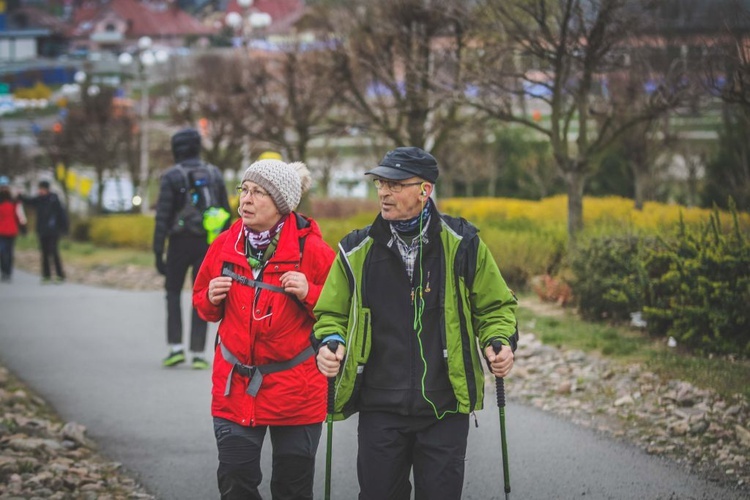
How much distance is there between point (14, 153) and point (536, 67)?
173 ft

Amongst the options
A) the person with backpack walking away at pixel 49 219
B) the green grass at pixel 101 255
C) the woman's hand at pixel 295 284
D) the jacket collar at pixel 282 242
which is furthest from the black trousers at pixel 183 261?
the green grass at pixel 101 255

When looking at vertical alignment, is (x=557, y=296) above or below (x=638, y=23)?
below

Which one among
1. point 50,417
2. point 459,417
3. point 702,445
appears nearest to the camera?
point 459,417

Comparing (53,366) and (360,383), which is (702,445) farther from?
(53,366)

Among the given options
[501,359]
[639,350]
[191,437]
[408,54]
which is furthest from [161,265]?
[408,54]

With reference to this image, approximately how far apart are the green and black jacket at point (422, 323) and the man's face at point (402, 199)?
6 cm

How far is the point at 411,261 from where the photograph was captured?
4.50 meters

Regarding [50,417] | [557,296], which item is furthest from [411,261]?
[557,296]

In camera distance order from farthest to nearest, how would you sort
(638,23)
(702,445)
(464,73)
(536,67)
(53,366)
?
(536,67)
(464,73)
(638,23)
(53,366)
(702,445)

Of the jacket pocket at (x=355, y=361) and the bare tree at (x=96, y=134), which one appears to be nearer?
the jacket pocket at (x=355, y=361)

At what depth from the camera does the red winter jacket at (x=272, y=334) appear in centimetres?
496

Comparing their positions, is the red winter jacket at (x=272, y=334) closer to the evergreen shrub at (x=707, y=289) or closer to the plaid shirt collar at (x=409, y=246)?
the plaid shirt collar at (x=409, y=246)

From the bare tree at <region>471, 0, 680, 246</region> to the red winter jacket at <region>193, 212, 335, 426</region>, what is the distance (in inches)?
333

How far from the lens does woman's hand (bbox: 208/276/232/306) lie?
4.97 metres
